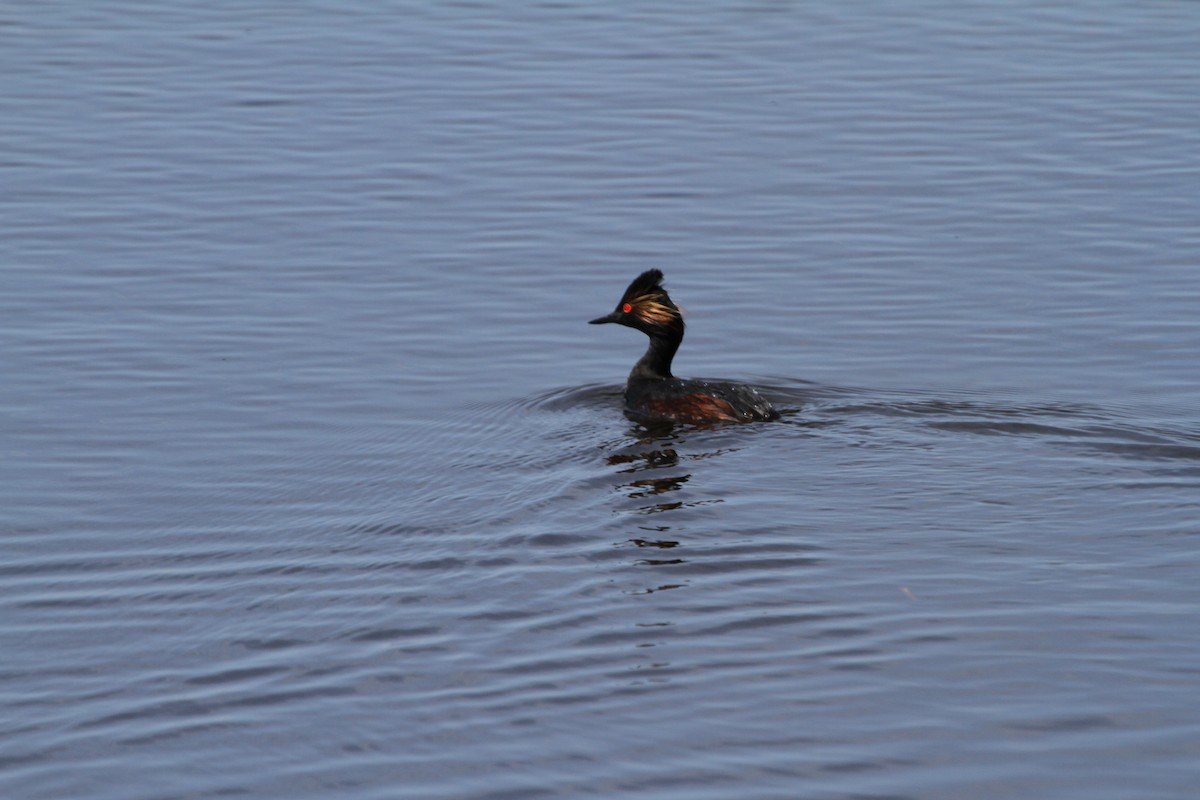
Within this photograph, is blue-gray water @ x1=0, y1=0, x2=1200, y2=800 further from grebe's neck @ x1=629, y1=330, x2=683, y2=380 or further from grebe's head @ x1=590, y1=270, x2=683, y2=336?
grebe's head @ x1=590, y1=270, x2=683, y2=336

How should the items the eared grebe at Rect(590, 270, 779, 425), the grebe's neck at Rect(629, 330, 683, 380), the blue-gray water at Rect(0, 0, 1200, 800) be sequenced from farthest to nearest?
the grebe's neck at Rect(629, 330, 683, 380), the eared grebe at Rect(590, 270, 779, 425), the blue-gray water at Rect(0, 0, 1200, 800)

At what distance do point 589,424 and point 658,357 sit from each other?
92 centimetres

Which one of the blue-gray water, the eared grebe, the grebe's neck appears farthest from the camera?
the grebe's neck

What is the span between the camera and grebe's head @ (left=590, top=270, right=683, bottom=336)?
11969 mm

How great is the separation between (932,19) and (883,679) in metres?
18.8

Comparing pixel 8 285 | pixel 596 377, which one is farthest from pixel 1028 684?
pixel 8 285

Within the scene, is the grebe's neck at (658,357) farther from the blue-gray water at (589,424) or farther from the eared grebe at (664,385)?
the blue-gray water at (589,424)

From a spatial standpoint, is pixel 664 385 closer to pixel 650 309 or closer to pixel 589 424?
pixel 589 424

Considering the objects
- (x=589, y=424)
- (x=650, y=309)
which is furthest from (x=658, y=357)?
(x=589, y=424)

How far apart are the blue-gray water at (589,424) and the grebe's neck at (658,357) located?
26 cm

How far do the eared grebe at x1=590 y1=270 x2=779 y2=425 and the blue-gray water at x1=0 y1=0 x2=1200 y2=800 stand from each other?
270 millimetres

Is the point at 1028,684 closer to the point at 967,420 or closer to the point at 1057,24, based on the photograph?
the point at 967,420

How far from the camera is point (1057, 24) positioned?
2383 cm

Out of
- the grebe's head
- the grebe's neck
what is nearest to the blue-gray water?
the grebe's neck
